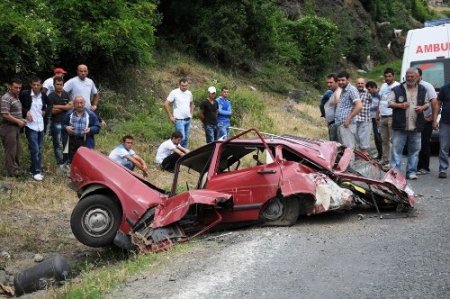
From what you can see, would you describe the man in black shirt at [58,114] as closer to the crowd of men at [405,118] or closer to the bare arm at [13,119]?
the bare arm at [13,119]

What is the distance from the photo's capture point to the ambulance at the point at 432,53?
13.1 m

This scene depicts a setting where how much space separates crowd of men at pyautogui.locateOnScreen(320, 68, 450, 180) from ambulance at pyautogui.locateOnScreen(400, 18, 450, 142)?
243cm

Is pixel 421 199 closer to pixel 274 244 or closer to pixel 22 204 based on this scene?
pixel 274 244

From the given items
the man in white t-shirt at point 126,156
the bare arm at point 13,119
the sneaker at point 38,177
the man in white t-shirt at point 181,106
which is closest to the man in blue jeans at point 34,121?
the sneaker at point 38,177

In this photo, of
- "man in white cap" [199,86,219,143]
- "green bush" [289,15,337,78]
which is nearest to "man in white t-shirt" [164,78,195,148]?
"man in white cap" [199,86,219,143]

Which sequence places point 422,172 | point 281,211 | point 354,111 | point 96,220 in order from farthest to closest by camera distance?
point 422,172
point 354,111
point 96,220
point 281,211

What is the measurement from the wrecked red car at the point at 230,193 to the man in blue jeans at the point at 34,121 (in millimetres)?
2489

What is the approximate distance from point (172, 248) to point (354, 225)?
2.17 metres

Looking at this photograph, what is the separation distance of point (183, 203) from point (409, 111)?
4545 mm

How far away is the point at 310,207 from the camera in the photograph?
7395 millimetres

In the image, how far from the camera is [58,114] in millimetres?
10828

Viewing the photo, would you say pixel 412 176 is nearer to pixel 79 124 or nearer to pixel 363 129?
pixel 363 129

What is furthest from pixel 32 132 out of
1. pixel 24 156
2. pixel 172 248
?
pixel 172 248

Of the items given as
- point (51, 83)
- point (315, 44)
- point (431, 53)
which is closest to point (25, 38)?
point (51, 83)
